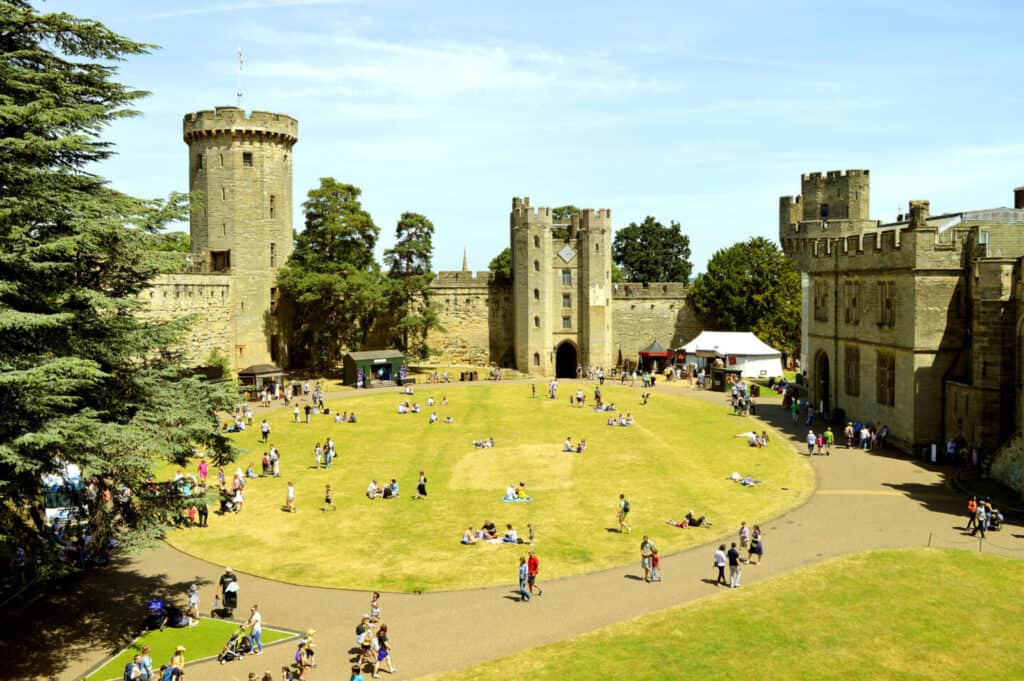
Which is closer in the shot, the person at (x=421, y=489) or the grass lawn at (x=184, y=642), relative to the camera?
the grass lawn at (x=184, y=642)

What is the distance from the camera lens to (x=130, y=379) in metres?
18.3

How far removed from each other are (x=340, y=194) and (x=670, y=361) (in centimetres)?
2841

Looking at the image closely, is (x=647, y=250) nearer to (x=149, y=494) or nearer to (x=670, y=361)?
(x=670, y=361)

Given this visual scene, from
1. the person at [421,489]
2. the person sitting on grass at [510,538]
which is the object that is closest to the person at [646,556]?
the person sitting on grass at [510,538]

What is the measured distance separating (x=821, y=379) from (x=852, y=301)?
18.5ft

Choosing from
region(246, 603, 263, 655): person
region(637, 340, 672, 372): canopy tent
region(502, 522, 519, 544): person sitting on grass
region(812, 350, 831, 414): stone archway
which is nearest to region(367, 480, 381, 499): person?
region(502, 522, 519, 544): person sitting on grass

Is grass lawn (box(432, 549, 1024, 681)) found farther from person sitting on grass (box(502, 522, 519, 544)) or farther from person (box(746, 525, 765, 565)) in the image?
Result: person sitting on grass (box(502, 522, 519, 544))

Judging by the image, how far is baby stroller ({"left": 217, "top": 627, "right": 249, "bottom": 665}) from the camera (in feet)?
57.9

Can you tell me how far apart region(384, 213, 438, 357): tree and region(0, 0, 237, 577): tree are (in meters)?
41.5

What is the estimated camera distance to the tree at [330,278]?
5606cm

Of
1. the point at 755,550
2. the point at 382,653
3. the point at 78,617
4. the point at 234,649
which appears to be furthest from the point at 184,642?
the point at 755,550

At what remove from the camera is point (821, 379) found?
46.1 meters

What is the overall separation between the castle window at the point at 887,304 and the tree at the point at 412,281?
3121cm

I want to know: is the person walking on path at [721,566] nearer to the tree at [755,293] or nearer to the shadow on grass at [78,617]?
the shadow on grass at [78,617]
